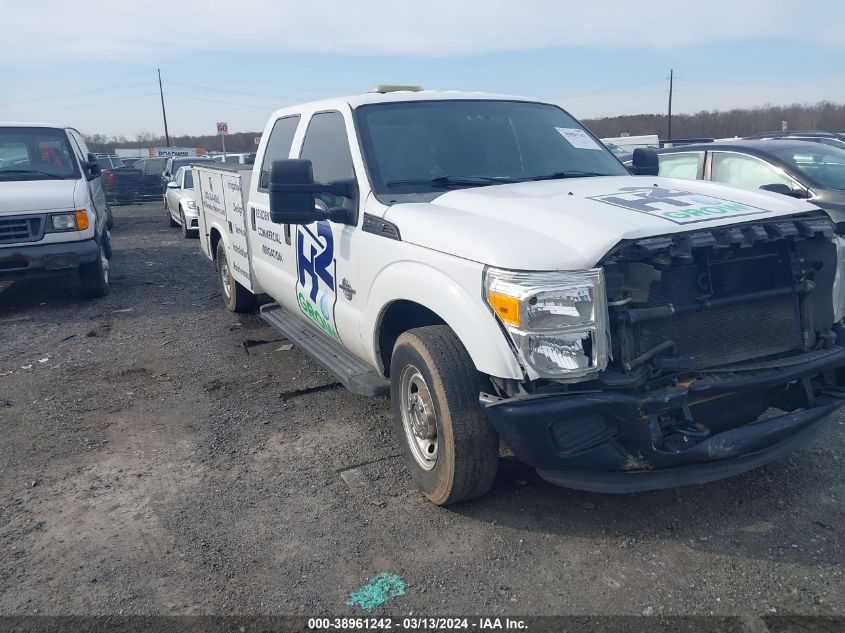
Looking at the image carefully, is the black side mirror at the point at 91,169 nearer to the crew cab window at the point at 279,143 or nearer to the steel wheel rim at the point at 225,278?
the steel wheel rim at the point at 225,278

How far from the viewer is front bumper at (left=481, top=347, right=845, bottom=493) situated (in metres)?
2.94

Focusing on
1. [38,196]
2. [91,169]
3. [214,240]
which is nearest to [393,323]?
[214,240]

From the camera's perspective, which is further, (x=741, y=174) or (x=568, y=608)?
(x=741, y=174)

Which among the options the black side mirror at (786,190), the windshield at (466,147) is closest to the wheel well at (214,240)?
the windshield at (466,147)

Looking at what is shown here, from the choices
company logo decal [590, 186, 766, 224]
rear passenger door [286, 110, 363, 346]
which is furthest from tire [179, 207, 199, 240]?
company logo decal [590, 186, 766, 224]

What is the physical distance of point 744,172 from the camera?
24.9ft

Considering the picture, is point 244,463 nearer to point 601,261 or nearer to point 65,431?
point 65,431

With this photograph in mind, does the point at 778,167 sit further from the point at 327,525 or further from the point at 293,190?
the point at 327,525

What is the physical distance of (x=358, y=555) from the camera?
330cm

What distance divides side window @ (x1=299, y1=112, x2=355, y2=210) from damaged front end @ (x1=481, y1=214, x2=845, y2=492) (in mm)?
1867

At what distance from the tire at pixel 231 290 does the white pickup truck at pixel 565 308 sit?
3.32 meters

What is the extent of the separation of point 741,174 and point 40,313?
8.06 metres

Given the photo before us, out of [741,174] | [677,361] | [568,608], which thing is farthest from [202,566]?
[741,174]

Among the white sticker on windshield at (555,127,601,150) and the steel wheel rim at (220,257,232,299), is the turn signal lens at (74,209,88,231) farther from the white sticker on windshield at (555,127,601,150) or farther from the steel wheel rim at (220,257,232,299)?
the white sticker on windshield at (555,127,601,150)
